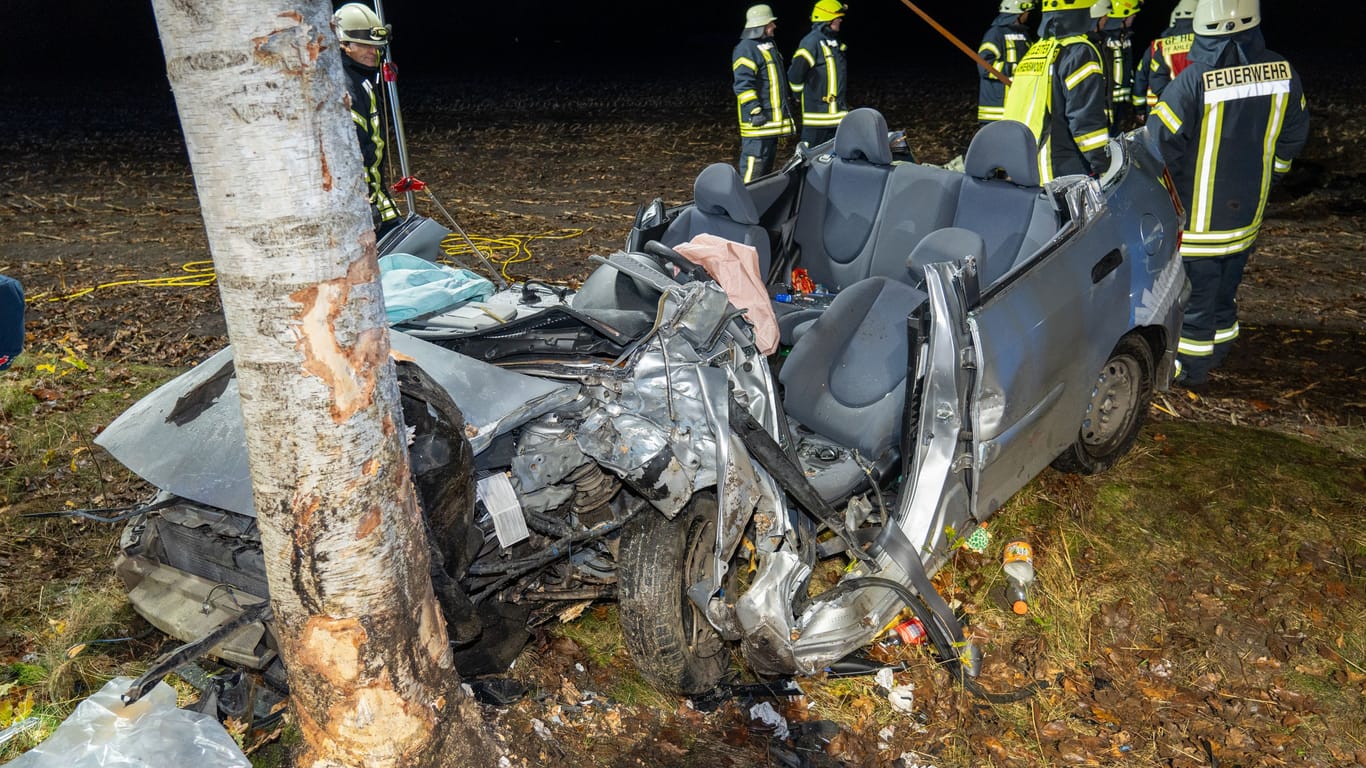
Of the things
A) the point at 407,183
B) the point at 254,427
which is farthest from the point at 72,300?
the point at 254,427

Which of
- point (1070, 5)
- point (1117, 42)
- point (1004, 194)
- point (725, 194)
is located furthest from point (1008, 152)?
point (1117, 42)

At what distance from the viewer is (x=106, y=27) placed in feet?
97.9

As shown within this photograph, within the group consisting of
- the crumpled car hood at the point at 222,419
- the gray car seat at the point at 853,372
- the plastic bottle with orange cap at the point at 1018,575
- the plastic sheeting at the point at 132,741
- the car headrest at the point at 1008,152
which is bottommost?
the plastic bottle with orange cap at the point at 1018,575

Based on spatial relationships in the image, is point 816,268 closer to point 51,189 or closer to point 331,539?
point 331,539

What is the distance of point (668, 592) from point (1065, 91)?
5.69 meters

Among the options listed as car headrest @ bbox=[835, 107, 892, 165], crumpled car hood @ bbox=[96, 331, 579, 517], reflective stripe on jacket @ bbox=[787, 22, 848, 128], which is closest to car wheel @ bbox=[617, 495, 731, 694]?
crumpled car hood @ bbox=[96, 331, 579, 517]

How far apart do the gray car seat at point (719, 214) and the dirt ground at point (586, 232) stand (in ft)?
6.35

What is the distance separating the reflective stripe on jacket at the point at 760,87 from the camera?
376 inches

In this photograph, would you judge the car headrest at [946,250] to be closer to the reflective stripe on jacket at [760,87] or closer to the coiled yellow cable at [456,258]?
the coiled yellow cable at [456,258]

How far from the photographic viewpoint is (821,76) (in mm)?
9891

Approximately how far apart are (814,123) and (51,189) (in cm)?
928

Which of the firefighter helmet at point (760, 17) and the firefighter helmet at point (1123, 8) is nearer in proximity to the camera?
the firefighter helmet at point (1123, 8)

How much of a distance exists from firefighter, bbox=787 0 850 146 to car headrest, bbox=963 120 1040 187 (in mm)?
5183

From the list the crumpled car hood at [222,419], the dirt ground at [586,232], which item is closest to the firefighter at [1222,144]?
the dirt ground at [586,232]
